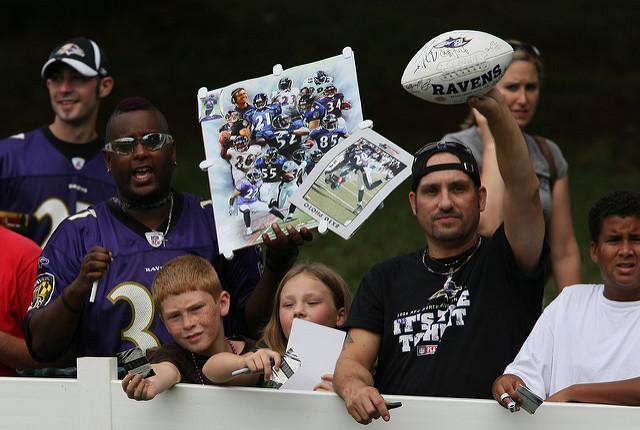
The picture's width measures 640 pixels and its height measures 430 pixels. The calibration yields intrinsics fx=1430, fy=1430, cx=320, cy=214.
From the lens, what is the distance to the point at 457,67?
5.04 m

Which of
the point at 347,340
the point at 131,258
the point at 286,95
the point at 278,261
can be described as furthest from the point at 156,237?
the point at 347,340

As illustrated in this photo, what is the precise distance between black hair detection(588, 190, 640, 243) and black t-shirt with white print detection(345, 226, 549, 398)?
0.72 feet

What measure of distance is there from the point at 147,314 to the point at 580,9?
1514cm

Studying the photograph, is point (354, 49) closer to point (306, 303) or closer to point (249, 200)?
point (249, 200)

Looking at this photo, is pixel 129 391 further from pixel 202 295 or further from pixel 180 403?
pixel 202 295

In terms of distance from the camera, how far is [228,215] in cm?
600

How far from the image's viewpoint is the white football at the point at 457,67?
16.5 feet

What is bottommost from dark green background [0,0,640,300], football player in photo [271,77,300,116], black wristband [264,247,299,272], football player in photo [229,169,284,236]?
black wristband [264,247,299,272]

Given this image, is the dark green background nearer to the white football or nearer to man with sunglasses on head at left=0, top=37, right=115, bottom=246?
man with sunglasses on head at left=0, top=37, right=115, bottom=246

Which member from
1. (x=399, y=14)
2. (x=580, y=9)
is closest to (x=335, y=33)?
(x=399, y=14)

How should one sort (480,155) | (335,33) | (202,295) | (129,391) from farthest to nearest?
(335,33), (480,155), (202,295), (129,391)

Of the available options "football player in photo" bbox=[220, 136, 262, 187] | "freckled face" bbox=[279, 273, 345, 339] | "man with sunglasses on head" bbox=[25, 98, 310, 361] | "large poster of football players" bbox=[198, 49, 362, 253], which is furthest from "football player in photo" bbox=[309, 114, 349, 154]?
"freckled face" bbox=[279, 273, 345, 339]

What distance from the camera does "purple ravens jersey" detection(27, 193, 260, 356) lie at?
6.02 metres

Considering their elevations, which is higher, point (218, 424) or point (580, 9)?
point (580, 9)
